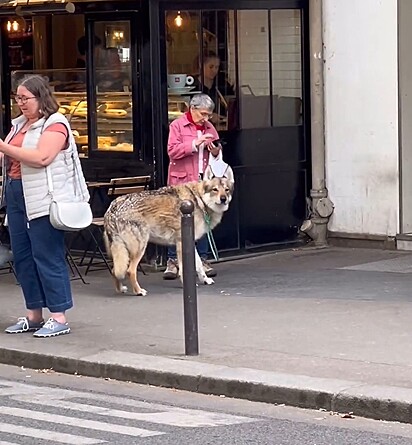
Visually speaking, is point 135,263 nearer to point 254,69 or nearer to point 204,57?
point 204,57

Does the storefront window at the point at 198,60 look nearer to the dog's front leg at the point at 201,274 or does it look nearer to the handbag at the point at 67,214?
the dog's front leg at the point at 201,274

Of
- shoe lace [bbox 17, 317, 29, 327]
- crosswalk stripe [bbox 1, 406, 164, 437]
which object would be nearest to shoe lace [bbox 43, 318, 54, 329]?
shoe lace [bbox 17, 317, 29, 327]

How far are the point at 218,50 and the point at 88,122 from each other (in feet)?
5.14

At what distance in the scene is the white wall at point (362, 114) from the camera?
12938mm

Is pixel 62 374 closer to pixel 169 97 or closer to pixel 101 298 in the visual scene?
pixel 101 298

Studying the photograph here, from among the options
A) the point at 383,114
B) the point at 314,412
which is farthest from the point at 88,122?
the point at 314,412

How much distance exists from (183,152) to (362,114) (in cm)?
266

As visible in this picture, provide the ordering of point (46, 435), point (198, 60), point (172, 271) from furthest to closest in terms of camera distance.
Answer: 1. point (198, 60)
2. point (172, 271)
3. point (46, 435)

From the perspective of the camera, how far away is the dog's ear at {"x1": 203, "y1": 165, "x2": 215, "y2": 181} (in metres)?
11.2

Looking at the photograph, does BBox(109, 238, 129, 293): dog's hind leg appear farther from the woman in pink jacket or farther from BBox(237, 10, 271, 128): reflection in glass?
BBox(237, 10, 271, 128): reflection in glass

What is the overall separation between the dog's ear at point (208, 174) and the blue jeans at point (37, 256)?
2.27m

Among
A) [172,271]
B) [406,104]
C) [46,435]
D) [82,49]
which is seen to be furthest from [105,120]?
[46,435]

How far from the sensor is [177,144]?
37.4 ft

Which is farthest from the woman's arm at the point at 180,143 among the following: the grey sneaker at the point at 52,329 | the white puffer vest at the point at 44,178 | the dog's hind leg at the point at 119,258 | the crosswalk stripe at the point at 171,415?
the crosswalk stripe at the point at 171,415
